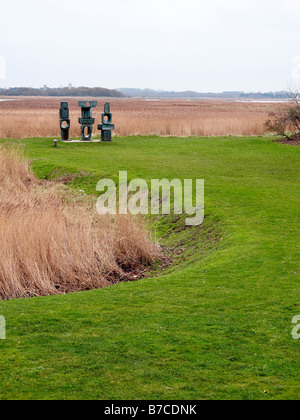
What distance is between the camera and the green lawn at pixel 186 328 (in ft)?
15.0

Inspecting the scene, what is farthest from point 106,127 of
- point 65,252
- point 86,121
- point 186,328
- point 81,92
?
point 81,92

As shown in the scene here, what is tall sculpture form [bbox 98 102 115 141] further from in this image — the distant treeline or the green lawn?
the distant treeline

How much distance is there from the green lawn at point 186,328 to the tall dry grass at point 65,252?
80cm

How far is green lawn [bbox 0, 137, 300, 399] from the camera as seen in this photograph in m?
4.56

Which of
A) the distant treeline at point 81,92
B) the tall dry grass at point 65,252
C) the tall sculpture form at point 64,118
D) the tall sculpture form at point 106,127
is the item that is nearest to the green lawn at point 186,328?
the tall dry grass at point 65,252

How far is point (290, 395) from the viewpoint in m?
4.37

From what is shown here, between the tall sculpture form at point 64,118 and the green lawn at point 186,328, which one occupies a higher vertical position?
the tall sculpture form at point 64,118

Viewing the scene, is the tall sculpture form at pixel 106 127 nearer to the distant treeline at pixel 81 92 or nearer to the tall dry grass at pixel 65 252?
the tall dry grass at pixel 65 252

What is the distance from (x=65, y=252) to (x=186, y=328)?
3260mm

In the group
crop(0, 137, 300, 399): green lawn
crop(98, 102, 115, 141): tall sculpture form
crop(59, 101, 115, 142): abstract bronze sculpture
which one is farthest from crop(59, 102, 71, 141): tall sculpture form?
crop(0, 137, 300, 399): green lawn

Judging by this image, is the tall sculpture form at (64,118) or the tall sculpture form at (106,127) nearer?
the tall sculpture form at (64,118)

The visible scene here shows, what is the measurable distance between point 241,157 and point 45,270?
465 inches

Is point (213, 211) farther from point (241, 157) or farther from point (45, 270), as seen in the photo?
point (241, 157)
